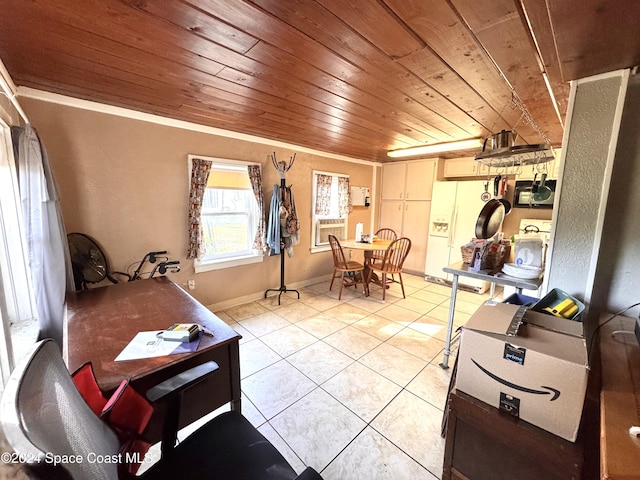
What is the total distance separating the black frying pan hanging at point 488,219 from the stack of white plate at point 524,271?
28 centimetres

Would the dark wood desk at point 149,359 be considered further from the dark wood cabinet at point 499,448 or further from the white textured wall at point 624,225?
the white textured wall at point 624,225

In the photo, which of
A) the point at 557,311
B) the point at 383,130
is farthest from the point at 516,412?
the point at 383,130

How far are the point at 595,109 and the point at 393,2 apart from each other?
1.21 meters

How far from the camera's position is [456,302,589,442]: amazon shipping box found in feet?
2.98

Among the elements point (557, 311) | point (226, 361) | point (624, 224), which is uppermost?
point (624, 224)

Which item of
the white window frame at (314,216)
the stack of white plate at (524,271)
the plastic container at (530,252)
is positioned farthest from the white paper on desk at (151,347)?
the white window frame at (314,216)

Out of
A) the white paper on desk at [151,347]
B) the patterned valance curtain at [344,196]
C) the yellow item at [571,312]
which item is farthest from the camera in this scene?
the patterned valance curtain at [344,196]

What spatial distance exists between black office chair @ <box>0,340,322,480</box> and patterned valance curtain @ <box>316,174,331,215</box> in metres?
3.33

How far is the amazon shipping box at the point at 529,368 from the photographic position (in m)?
0.91

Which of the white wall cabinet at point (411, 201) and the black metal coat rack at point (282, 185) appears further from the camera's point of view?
the white wall cabinet at point (411, 201)

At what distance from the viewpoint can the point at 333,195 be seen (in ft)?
14.7

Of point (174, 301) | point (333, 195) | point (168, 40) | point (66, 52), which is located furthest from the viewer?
point (333, 195)

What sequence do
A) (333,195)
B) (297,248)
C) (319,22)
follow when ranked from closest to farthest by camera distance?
1. (319,22)
2. (297,248)
3. (333,195)

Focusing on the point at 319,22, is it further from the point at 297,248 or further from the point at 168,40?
the point at 297,248
